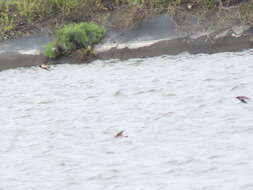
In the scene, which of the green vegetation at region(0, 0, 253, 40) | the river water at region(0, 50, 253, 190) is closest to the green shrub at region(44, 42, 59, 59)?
the green vegetation at region(0, 0, 253, 40)

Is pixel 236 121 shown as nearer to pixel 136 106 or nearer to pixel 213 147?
pixel 213 147

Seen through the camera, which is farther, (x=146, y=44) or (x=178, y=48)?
(x=146, y=44)

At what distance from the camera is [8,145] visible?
9.22m

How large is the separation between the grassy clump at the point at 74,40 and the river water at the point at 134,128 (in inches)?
90.5

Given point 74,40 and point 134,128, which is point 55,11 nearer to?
point 74,40

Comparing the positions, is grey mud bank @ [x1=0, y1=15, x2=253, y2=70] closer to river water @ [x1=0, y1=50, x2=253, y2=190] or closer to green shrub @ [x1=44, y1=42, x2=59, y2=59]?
green shrub @ [x1=44, y1=42, x2=59, y2=59]

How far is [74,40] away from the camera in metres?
17.4

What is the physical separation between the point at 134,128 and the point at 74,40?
8.49 metres

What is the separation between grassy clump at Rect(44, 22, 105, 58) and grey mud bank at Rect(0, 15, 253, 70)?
22 cm

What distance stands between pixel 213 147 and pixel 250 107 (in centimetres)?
196

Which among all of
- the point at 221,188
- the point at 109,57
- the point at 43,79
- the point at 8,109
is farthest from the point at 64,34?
the point at 221,188

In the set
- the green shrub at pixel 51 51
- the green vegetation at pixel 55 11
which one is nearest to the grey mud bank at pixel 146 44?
the green shrub at pixel 51 51

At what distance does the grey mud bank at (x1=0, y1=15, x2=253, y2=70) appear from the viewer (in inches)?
642

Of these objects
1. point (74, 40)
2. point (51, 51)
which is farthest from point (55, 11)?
point (51, 51)
